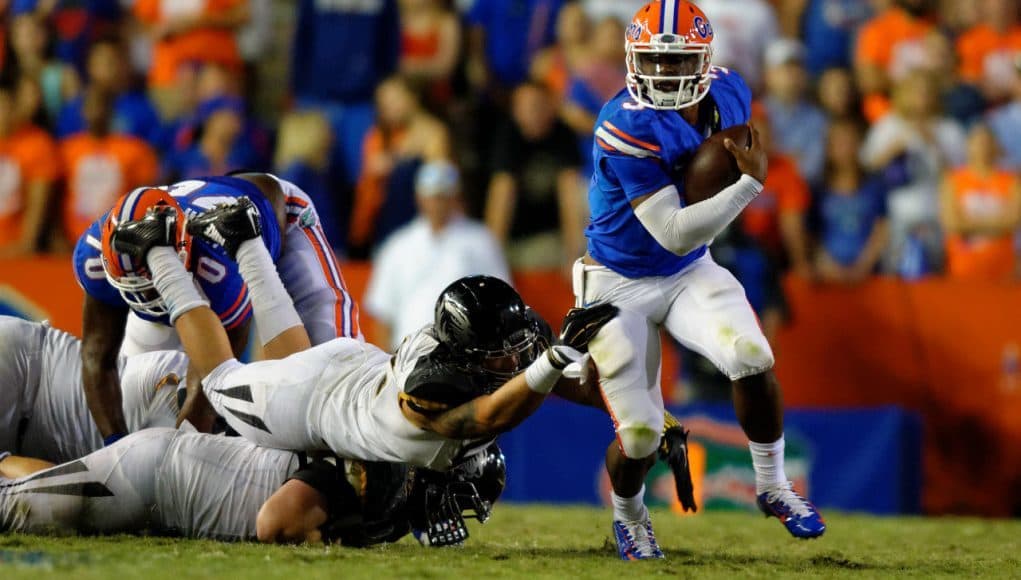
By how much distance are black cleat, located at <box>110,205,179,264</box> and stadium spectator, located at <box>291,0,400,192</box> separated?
4.78 meters

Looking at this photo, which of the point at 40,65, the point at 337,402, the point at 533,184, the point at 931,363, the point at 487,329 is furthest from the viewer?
the point at 40,65

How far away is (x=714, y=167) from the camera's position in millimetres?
5695

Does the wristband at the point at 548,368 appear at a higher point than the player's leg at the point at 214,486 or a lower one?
higher

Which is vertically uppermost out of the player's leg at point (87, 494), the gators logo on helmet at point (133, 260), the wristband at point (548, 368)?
the gators logo on helmet at point (133, 260)

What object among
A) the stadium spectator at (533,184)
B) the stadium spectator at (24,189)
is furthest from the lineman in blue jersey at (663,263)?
the stadium spectator at (24,189)

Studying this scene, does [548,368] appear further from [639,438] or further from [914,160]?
[914,160]

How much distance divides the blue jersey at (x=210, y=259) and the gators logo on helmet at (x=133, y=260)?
0.07 meters

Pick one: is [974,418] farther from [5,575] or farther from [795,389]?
[5,575]

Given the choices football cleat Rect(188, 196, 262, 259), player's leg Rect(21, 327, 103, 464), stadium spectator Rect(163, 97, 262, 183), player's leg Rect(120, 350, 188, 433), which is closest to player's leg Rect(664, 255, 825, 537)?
football cleat Rect(188, 196, 262, 259)

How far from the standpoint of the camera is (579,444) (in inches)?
367

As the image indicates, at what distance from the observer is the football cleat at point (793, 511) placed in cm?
557

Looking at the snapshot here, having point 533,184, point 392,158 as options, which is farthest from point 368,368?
point 392,158

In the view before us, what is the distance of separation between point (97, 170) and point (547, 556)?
19.3ft

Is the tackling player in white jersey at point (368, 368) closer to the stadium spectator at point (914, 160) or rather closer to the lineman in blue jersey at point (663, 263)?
the lineman in blue jersey at point (663, 263)
